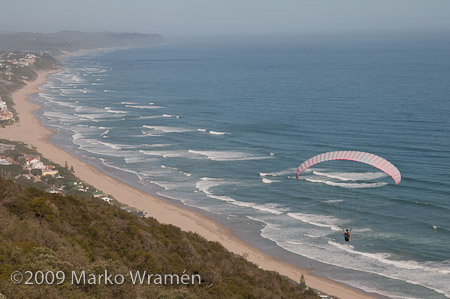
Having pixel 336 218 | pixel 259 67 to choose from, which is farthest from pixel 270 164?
pixel 259 67

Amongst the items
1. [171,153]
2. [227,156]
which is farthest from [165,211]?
[171,153]

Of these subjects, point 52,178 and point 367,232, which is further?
point 52,178

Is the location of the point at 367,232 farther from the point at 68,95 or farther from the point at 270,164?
the point at 68,95

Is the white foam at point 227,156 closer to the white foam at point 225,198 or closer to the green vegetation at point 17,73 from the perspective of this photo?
the white foam at point 225,198

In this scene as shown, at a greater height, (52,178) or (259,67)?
(259,67)

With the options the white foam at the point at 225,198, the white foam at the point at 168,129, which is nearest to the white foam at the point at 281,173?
the white foam at the point at 225,198

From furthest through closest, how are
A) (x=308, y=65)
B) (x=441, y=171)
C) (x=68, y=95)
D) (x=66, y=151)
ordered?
(x=308, y=65), (x=68, y=95), (x=66, y=151), (x=441, y=171)
